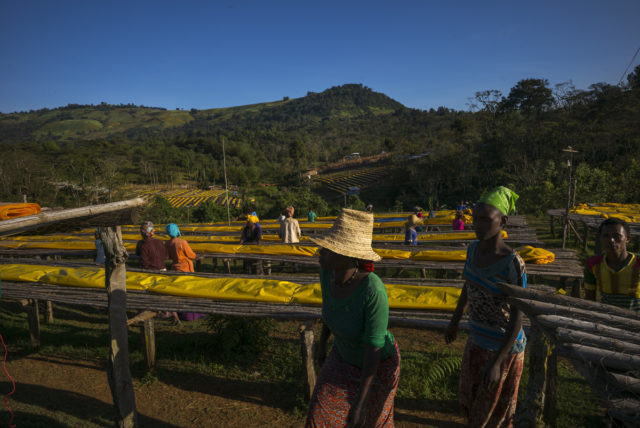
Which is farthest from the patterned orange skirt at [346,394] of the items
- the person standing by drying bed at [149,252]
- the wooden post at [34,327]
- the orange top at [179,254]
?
the wooden post at [34,327]

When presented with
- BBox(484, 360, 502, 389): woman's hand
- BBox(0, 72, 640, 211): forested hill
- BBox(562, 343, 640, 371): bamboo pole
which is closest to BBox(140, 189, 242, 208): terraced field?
BBox(0, 72, 640, 211): forested hill

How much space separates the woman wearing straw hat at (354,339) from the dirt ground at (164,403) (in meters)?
1.62

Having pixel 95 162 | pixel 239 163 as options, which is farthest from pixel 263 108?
pixel 95 162

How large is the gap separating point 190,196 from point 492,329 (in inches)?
1913

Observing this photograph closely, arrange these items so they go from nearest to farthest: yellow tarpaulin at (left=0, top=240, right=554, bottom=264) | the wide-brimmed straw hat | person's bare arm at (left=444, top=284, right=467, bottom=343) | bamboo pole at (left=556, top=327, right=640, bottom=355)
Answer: bamboo pole at (left=556, top=327, right=640, bottom=355) < the wide-brimmed straw hat < person's bare arm at (left=444, top=284, right=467, bottom=343) < yellow tarpaulin at (left=0, top=240, right=554, bottom=264)

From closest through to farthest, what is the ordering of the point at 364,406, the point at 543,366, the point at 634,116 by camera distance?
the point at 364,406 < the point at 543,366 < the point at 634,116

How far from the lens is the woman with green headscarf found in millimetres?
1929

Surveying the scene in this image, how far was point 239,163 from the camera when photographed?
7150 centimetres

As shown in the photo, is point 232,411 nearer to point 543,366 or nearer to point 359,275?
point 359,275

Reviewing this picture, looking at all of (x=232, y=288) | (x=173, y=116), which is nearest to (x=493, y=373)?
(x=232, y=288)

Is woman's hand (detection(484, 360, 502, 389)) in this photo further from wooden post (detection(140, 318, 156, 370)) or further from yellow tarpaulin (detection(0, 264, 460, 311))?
wooden post (detection(140, 318, 156, 370))

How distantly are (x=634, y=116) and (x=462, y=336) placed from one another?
32.5 m

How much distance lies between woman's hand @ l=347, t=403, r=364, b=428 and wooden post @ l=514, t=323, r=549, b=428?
1.41 m

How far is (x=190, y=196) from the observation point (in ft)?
153
